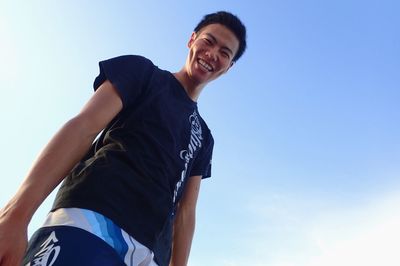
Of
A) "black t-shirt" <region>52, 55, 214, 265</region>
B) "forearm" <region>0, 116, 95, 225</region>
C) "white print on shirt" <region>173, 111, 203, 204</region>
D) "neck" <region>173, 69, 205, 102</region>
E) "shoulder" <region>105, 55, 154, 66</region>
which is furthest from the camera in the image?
"neck" <region>173, 69, 205, 102</region>

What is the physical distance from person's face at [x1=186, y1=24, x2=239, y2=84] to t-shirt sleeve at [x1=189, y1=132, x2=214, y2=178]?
1.65 feet

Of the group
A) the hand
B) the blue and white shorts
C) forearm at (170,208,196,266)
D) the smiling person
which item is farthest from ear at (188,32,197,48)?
the hand

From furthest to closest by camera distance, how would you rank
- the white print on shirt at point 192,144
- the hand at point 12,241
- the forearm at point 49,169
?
the white print on shirt at point 192,144 < the forearm at point 49,169 < the hand at point 12,241

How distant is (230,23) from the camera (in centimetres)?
330

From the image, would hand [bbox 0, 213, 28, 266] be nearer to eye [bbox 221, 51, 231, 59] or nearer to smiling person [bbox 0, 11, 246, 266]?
smiling person [bbox 0, 11, 246, 266]

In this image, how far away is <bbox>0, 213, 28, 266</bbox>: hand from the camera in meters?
1.51

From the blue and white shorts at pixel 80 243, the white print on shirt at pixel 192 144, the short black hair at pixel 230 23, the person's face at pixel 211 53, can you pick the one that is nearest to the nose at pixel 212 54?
the person's face at pixel 211 53

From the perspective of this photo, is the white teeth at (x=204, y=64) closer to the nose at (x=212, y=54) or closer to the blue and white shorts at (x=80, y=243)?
the nose at (x=212, y=54)

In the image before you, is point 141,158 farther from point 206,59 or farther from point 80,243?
point 206,59

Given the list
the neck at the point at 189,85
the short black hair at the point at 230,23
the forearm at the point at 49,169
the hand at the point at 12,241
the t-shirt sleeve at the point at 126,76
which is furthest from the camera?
the short black hair at the point at 230,23

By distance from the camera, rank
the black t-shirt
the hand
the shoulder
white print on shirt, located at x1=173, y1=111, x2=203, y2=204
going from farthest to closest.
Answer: white print on shirt, located at x1=173, y1=111, x2=203, y2=204 < the shoulder < the black t-shirt < the hand

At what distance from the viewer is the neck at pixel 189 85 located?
9.82 ft

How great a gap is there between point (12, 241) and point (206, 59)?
1.89 meters

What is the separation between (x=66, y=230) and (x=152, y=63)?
1.29 metres
